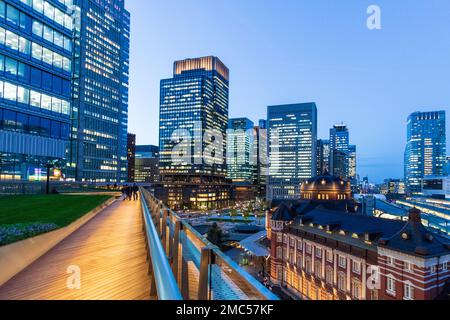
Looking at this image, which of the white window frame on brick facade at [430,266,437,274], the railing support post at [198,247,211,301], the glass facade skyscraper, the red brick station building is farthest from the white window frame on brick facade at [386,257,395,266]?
the glass facade skyscraper

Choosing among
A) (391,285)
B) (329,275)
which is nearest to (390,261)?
(391,285)

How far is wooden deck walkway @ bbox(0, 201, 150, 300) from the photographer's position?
6363 millimetres

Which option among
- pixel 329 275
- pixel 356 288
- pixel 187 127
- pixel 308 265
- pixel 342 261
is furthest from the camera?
pixel 187 127

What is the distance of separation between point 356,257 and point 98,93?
12974cm

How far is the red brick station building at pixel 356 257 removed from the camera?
29.6 metres

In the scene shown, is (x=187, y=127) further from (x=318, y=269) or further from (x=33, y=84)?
(x=318, y=269)

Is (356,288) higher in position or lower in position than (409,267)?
lower

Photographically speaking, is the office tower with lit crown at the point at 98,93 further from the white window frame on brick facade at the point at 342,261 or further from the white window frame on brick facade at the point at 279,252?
the white window frame on brick facade at the point at 342,261

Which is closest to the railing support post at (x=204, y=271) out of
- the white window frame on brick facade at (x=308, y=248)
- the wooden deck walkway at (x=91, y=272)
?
the wooden deck walkway at (x=91, y=272)

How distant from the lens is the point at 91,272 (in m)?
7.78

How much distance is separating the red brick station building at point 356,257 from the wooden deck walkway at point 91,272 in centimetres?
3074
